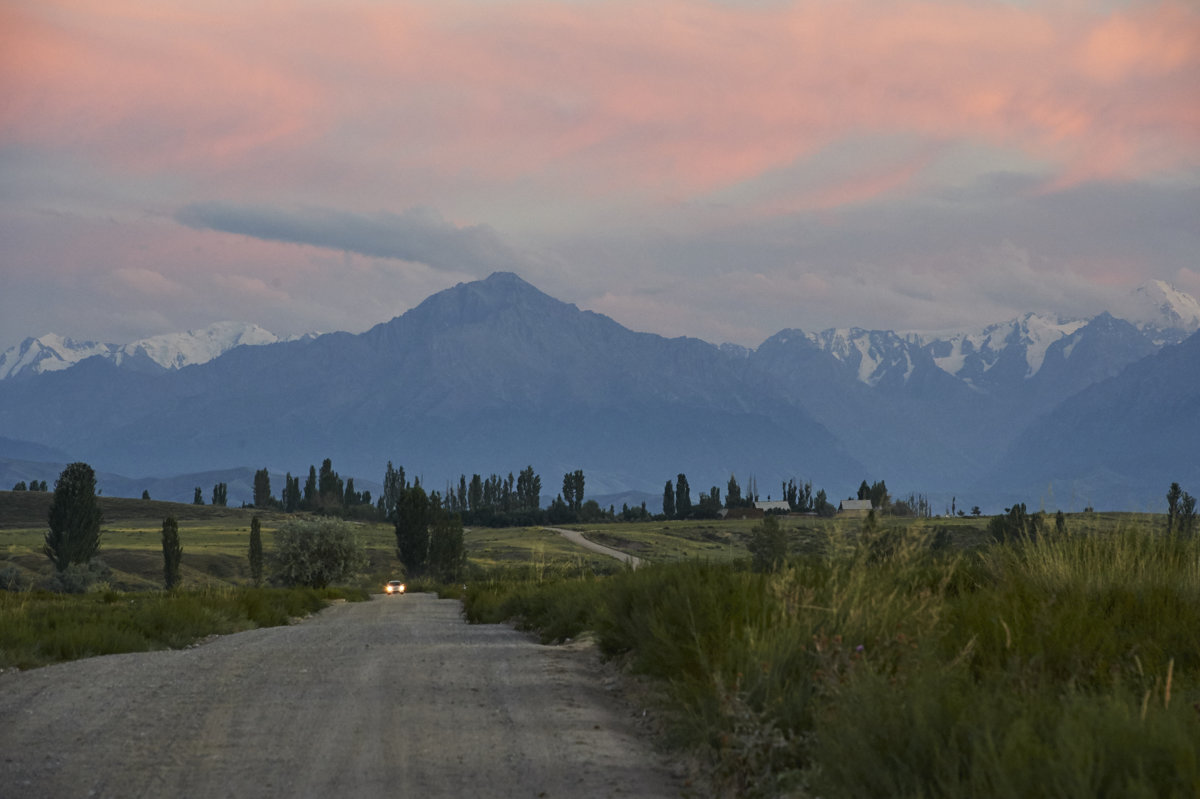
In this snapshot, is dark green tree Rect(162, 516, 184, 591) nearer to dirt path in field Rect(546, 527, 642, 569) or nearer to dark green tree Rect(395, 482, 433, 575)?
dark green tree Rect(395, 482, 433, 575)

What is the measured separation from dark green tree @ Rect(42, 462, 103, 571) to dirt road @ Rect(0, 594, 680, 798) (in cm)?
8195

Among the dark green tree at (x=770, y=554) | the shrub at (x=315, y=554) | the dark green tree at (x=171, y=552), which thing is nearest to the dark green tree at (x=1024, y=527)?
the dark green tree at (x=770, y=554)

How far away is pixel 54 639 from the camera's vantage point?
65.0 ft

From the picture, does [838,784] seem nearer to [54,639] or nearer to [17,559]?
[54,639]

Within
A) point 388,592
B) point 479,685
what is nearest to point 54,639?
point 479,685

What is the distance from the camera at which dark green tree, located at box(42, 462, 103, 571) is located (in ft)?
302

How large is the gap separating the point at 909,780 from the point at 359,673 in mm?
11117

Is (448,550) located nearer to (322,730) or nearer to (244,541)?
(244,541)

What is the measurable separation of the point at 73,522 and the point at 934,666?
3768 inches

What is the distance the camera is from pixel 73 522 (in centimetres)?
Result: 9262

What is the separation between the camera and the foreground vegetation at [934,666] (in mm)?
6047

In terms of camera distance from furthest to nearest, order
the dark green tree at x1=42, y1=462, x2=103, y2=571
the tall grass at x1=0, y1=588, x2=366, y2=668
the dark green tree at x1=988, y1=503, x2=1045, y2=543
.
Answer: the dark green tree at x1=42, y1=462, x2=103, y2=571 < the tall grass at x1=0, y1=588, x2=366, y2=668 < the dark green tree at x1=988, y1=503, x2=1045, y2=543

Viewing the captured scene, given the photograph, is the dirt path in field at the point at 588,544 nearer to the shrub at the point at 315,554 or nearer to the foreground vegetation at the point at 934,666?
the shrub at the point at 315,554

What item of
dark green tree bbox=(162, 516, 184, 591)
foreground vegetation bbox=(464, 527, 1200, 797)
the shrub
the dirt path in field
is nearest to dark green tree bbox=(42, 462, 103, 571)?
dark green tree bbox=(162, 516, 184, 591)
